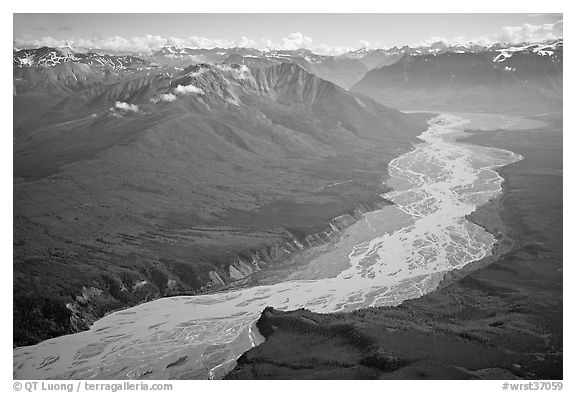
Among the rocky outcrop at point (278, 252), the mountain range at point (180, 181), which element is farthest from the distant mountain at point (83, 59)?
the rocky outcrop at point (278, 252)

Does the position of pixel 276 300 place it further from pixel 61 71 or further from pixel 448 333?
pixel 61 71

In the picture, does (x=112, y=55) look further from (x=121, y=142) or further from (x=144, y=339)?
(x=144, y=339)

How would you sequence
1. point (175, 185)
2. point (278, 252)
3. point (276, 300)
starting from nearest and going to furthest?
1. point (276, 300)
2. point (278, 252)
3. point (175, 185)

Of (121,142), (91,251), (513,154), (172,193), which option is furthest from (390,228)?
(513,154)

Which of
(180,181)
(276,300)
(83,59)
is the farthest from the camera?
(83,59)

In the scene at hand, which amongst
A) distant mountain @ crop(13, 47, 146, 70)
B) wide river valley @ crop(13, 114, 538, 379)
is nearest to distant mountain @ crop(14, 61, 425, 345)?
wide river valley @ crop(13, 114, 538, 379)

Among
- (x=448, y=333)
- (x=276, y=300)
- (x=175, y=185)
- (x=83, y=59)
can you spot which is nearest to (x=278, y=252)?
(x=276, y=300)

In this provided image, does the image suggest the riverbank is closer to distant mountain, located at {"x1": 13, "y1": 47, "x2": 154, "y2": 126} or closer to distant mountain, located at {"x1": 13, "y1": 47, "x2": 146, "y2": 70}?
distant mountain, located at {"x1": 13, "y1": 47, "x2": 154, "y2": 126}
